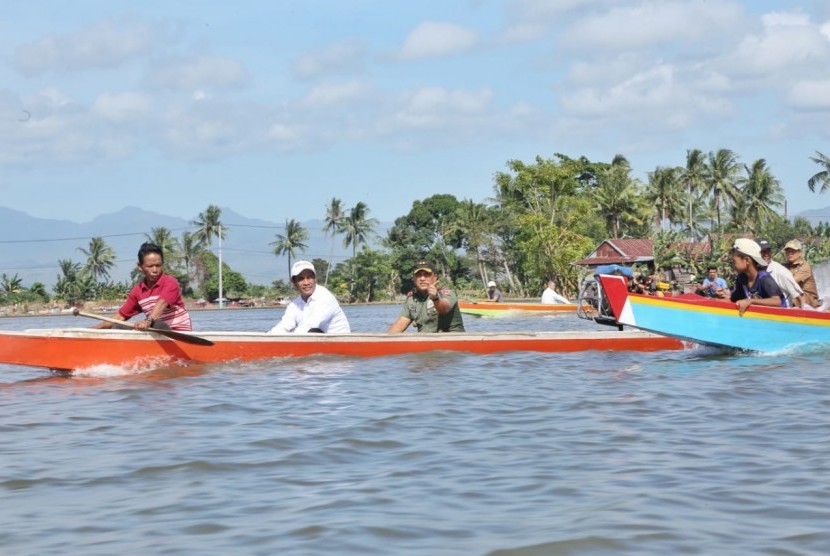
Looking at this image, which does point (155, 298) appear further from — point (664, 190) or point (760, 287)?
point (664, 190)

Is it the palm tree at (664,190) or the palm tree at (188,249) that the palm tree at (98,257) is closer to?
the palm tree at (188,249)

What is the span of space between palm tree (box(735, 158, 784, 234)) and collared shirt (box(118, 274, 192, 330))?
60332mm

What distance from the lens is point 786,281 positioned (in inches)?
443

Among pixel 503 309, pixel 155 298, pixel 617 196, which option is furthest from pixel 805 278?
pixel 617 196

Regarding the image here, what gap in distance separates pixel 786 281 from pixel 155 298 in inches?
267

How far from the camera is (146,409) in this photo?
26.3ft

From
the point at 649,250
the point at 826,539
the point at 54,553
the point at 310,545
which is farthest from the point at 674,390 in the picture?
the point at 649,250

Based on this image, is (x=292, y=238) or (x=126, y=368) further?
(x=292, y=238)

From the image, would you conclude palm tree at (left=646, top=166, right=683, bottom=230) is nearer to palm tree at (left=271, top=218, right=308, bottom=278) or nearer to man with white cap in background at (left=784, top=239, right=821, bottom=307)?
palm tree at (left=271, top=218, right=308, bottom=278)

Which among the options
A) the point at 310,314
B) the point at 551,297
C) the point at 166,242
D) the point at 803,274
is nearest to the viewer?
the point at 310,314

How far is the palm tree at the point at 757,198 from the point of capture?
66.3 m

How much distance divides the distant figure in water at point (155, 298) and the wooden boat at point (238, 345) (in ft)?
0.82

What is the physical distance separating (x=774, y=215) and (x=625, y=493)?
66831mm

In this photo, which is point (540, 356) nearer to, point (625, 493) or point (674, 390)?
point (674, 390)
